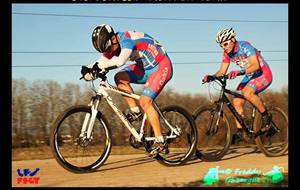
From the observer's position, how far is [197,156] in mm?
6875

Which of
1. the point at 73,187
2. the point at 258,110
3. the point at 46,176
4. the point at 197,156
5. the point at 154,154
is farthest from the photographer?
the point at 258,110

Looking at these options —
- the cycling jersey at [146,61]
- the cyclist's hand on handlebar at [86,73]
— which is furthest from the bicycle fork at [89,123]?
the cycling jersey at [146,61]

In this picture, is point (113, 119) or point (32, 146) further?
point (32, 146)

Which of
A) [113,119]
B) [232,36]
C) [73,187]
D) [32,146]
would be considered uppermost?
[232,36]

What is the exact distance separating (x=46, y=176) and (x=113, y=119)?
56.8 inches

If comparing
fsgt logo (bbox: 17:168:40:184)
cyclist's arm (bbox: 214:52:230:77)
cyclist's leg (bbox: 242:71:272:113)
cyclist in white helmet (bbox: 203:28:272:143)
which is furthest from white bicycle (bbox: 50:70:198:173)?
cyclist's leg (bbox: 242:71:272:113)

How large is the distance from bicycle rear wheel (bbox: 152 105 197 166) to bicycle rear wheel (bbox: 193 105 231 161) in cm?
21

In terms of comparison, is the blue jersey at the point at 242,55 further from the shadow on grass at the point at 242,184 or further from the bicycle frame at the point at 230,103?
the shadow on grass at the point at 242,184

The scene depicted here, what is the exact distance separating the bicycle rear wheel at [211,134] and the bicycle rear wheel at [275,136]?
65 centimetres

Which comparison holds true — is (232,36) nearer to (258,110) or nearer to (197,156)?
(258,110)

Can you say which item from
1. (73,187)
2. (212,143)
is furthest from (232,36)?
(73,187)

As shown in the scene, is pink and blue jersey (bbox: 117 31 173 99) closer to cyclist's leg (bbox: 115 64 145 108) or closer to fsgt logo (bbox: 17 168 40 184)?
cyclist's leg (bbox: 115 64 145 108)

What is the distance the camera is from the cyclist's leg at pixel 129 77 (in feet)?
21.3

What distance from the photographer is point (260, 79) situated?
7180mm
